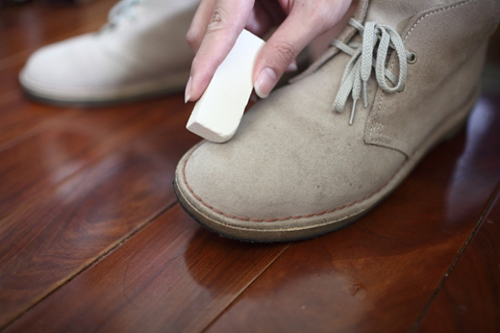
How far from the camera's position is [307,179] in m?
0.56

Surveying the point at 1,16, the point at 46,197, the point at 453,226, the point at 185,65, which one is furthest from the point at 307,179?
the point at 1,16

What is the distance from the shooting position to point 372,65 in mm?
603

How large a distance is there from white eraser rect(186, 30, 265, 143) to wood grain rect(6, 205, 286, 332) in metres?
0.16

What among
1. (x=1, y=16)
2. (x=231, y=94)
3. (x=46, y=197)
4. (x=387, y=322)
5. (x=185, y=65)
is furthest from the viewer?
(x=1, y=16)

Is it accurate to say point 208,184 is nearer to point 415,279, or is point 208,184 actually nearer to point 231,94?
point 231,94

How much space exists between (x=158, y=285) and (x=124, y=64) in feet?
2.08

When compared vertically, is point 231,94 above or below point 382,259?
above

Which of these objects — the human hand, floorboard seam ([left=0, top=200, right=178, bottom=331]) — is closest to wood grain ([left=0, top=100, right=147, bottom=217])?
floorboard seam ([left=0, top=200, right=178, bottom=331])

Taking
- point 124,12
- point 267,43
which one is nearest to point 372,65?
point 267,43

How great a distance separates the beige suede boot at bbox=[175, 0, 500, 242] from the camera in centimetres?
54

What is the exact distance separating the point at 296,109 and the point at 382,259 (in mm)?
246

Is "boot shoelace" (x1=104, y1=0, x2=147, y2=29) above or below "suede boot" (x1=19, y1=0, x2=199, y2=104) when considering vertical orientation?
above

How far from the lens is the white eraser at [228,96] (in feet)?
1.81

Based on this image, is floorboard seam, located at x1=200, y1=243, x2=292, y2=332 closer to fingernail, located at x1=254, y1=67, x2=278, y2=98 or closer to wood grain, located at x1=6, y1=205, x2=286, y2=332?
wood grain, located at x1=6, y1=205, x2=286, y2=332
